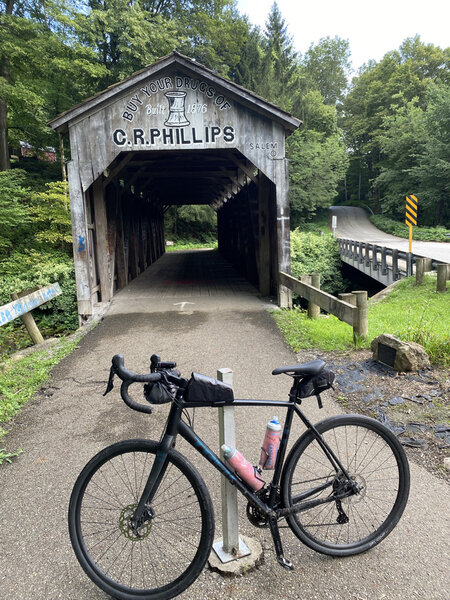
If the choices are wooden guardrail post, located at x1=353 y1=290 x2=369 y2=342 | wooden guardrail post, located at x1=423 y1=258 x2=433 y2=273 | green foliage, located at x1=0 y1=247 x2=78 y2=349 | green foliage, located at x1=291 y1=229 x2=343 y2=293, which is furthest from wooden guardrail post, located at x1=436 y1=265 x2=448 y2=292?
green foliage, located at x1=0 y1=247 x2=78 y2=349

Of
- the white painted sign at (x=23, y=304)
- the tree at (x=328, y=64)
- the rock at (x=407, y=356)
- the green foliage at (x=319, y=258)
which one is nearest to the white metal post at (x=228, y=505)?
the rock at (x=407, y=356)

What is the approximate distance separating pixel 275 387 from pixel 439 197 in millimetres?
35563

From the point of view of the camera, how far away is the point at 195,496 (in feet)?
8.26

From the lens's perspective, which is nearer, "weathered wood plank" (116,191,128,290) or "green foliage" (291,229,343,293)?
"weathered wood plank" (116,191,128,290)

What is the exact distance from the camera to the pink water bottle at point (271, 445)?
2266 mm

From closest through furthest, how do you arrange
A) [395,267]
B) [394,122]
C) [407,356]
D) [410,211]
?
[407,356]
[395,267]
[410,211]
[394,122]

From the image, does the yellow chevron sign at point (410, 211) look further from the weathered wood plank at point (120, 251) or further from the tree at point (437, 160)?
the tree at point (437, 160)

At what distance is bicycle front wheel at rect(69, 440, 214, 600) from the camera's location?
7.11 ft

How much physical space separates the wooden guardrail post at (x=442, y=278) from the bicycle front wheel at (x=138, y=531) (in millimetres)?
10107

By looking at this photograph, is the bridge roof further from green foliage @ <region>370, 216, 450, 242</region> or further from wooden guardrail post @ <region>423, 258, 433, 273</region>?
green foliage @ <region>370, 216, 450, 242</region>

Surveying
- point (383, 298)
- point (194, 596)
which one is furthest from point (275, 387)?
point (383, 298)

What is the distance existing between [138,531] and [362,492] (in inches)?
49.8

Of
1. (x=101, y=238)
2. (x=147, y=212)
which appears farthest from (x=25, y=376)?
(x=147, y=212)

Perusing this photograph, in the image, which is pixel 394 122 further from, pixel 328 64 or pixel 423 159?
pixel 328 64
